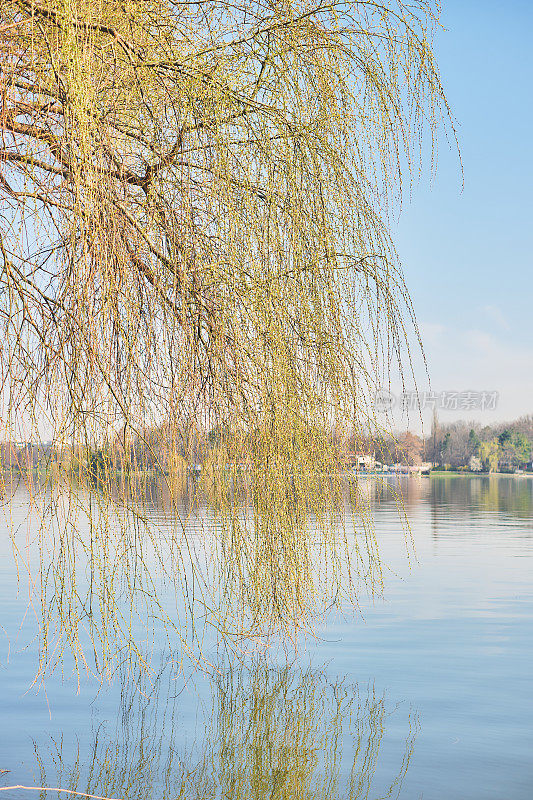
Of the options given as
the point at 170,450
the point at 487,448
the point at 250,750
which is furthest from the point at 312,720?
the point at 487,448

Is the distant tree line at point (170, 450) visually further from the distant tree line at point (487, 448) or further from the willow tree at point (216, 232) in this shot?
the distant tree line at point (487, 448)

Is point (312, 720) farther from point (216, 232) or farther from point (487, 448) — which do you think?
point (487, 448)

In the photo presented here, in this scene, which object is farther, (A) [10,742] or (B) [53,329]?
(A) [10,742]

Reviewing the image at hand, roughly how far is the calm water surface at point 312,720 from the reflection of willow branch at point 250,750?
12mm

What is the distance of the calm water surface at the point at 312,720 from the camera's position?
425 cm

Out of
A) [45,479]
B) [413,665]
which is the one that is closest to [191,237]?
[45,479]

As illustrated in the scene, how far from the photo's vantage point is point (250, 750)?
4.63m

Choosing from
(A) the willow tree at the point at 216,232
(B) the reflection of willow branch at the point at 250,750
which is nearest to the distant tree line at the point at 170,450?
(A) the willow tree at the point at 216,232

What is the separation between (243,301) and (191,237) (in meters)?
0.36

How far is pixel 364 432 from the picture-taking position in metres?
3.28

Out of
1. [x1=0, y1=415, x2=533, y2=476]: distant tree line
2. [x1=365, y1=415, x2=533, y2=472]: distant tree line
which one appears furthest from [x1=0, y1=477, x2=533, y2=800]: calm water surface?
[x1=365, y1=415, x2=533, y2=472]: distant tree line

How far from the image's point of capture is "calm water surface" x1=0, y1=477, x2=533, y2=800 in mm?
4254

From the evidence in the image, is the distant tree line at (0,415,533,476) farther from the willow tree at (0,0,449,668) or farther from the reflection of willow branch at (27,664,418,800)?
the reflection of willow branch at (27,664,418,800)

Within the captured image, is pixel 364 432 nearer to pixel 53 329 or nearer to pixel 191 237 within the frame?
pixel 191 237
